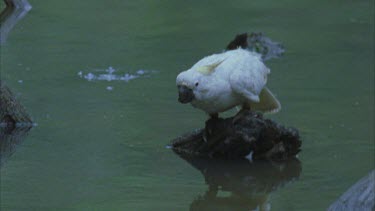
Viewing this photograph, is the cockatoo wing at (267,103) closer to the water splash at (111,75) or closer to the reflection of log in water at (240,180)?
the reflection of log in water at (240,180)

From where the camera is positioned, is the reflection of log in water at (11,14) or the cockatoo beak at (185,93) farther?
the reflection of log in water at (11,14)

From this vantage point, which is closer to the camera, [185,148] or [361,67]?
[185,148]

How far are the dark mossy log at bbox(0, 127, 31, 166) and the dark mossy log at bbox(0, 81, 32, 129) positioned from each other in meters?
0.06

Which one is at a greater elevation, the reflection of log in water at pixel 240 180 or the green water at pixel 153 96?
the reflection of log in water at pixel 240 180

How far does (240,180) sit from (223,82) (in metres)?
0.73

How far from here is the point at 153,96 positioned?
32.4 ft

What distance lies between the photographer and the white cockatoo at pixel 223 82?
7.71 m

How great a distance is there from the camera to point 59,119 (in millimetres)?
9148

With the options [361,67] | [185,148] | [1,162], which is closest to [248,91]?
[185,148]

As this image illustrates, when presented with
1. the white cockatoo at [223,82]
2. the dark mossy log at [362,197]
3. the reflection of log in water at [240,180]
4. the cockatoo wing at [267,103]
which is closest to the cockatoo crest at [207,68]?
the white cockatoo at [223,82]

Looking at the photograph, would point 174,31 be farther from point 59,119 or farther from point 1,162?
point 1,162

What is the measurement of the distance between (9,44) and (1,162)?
4.32m

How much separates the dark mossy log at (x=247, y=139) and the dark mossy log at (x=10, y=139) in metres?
1.49

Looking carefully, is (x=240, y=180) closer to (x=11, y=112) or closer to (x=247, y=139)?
(x=247, y=139)
